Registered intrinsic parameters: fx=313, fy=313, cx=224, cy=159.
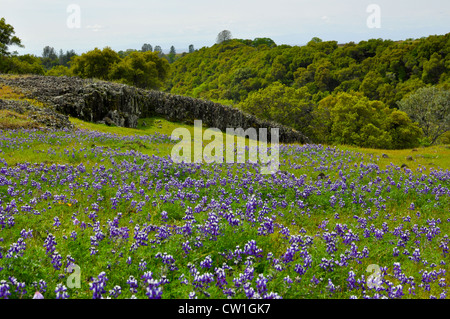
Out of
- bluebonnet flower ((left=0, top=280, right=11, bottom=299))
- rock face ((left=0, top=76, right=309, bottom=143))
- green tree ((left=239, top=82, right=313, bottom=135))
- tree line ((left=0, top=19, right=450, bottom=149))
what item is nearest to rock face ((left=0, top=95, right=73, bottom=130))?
rock face ((left=0, top=76, right=309, bottom=143))

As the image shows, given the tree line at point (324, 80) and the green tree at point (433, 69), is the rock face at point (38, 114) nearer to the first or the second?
the tree line at point (324, 80)

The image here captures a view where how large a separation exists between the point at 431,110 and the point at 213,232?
259 feet

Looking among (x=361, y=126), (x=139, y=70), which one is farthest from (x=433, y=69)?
(x=139, y=70)

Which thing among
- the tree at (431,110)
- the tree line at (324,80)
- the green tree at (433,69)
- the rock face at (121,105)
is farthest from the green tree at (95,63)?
the green tree at (433,69)

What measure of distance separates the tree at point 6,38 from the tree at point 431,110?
81.1 m

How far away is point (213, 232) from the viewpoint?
6391mm

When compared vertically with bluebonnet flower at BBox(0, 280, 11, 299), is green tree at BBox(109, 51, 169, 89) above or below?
above

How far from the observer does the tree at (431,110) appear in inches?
2643

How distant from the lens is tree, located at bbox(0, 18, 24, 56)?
56.5 meters

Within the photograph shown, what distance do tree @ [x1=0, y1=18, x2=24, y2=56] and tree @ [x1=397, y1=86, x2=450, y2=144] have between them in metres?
81.1

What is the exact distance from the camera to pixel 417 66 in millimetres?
102062

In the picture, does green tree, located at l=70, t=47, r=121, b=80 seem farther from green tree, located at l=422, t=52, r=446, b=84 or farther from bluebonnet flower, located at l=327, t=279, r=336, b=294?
green tree, located at l=422, t=52, r=446, b=84

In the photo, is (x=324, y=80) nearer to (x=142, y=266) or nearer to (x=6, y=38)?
(x=6, y=38)

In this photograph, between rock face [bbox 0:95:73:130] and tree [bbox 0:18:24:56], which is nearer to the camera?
rock face [bbox 0:95:73:130]
